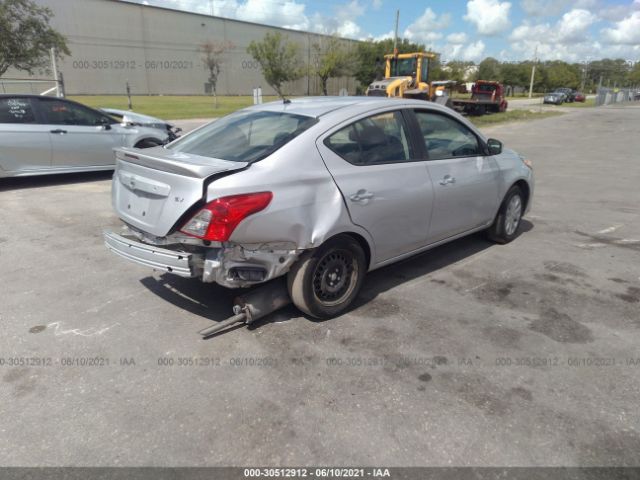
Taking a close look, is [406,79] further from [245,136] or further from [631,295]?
[245,136]

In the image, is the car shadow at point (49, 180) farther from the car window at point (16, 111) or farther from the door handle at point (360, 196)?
the door handle at point (360, 196)

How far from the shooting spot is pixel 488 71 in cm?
8519

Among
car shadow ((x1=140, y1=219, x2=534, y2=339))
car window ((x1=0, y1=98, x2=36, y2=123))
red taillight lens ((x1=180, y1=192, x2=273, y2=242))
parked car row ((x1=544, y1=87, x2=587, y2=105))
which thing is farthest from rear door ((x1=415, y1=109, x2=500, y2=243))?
parked car row ((x1=544, y1=87, x2=587, y2=105))

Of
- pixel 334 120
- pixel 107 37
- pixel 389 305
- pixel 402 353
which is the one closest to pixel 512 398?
pixel 402 353

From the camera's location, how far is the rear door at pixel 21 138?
7.68m

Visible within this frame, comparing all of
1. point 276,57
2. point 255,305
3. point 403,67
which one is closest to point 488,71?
point 276,57

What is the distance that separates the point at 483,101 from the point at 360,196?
93.2ft

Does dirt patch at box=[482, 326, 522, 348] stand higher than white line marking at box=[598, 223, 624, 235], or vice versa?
white line marking at box=[598, 223, 624, 235]

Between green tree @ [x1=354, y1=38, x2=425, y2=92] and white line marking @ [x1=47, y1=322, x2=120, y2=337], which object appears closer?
white line marking @ [x1=47, y1=322, x2=120, y2=337]

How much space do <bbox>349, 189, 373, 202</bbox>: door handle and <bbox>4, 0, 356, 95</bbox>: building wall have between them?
52.2 metres

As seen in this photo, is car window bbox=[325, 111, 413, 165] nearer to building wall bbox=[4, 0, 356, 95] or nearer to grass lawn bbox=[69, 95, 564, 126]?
grass lawn bbox=[69, 95, 564, 126]

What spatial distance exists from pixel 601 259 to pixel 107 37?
6147 cm

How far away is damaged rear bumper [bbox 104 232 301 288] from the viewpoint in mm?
3115

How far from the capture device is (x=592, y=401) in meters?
2.78
